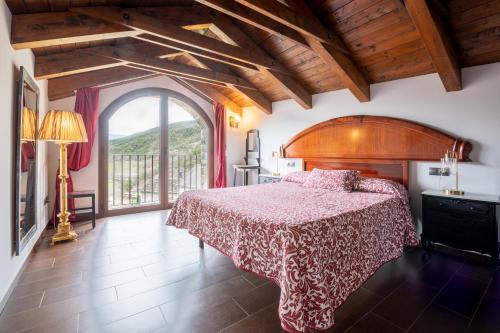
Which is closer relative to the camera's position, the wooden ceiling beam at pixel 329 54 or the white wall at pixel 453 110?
the wooden ceiling beam at pixel 329 54

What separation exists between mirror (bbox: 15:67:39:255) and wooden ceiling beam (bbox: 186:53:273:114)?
8.15ft

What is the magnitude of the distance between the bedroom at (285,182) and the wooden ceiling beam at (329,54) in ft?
0.07

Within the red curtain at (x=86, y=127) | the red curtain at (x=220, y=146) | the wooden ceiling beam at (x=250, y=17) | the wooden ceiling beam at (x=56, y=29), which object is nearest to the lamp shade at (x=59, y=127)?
the wooden ceiling beam at (x=56, y=29)

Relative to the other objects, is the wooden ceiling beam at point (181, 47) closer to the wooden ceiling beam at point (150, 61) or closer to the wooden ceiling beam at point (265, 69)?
the wooden ceiling beam at point (265, 69)

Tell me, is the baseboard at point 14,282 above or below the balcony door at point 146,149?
below

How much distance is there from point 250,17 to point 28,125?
253cm

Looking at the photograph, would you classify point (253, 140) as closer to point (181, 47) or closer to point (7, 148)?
point (181, 47)

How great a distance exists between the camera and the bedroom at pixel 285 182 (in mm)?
1688

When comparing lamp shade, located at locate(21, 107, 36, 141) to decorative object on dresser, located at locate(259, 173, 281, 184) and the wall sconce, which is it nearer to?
decorative object on dresser, located at locate(259, 173, 281, 184)

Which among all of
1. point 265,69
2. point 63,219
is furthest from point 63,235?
point 265,69

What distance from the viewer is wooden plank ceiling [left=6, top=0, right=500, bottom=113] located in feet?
7.49

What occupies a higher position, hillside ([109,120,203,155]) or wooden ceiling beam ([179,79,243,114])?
wooden ceiling beam ([179,79,243,114])

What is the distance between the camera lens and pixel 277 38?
350 cm

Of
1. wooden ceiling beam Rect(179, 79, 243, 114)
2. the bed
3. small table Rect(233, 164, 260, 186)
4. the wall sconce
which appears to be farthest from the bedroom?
the wall sconce
